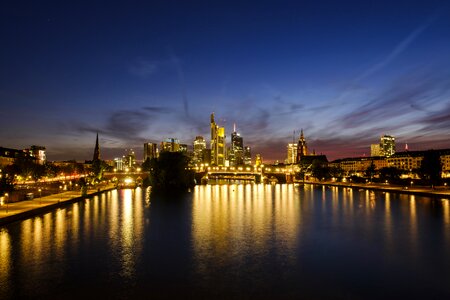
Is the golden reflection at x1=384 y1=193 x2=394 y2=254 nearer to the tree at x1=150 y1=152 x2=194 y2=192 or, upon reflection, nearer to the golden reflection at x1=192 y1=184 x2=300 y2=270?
the golden reflection at x1=192 y1=184 x2=300 y2=270

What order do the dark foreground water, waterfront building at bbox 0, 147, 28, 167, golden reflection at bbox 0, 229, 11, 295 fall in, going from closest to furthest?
1. the dark foreground water
2. golden reflection at bbox 0, 229, 11, 295
3. waterfront building at bbox 0, 147, 28, 167

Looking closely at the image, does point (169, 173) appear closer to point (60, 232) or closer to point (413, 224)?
point (60, 232)

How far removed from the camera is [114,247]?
28594 millimetres

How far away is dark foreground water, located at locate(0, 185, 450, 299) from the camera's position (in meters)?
18.5

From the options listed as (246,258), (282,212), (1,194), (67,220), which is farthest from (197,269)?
(1,194)

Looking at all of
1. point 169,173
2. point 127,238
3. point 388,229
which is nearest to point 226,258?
point 127,238

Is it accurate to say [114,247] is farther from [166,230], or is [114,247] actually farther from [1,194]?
[1,194]

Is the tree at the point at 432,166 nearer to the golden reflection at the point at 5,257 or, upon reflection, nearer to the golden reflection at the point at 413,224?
the golden reflection at the point at 413,224

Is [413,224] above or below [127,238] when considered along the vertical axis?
below

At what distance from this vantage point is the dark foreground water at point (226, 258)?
1848 cm

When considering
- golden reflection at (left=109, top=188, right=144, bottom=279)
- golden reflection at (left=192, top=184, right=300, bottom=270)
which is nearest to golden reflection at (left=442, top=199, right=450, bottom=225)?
golden reflection at (left=192, top=184, right=300, bottom=270)

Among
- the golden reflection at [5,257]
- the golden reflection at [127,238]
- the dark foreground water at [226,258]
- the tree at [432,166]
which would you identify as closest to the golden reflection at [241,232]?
the dark foreground water at [226,258]

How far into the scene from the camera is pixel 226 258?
80.8 ft

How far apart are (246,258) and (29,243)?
57.6 ft
